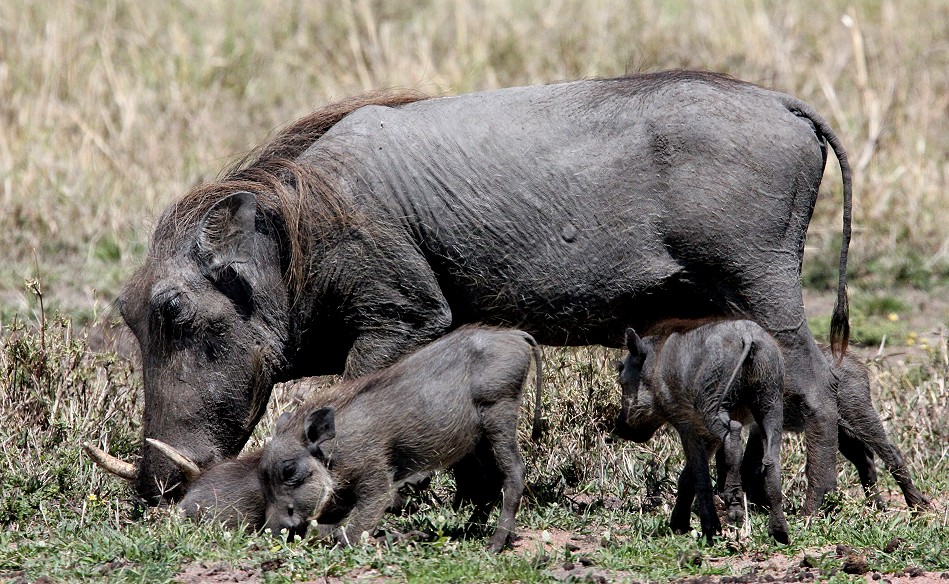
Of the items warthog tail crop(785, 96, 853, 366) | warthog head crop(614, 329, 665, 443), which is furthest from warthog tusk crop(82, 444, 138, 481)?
warthog tail crop(785, 96, 853, 366)

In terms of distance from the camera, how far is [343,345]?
17.3ft

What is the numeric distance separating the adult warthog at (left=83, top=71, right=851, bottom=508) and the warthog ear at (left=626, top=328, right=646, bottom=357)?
1.19 ft

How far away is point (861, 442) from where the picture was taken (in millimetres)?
5516

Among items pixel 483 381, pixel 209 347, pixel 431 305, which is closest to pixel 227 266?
pixel 209 347

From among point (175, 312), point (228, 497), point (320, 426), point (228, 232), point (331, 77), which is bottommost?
point (331, 77)

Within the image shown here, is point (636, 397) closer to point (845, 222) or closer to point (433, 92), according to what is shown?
point (845, 222)

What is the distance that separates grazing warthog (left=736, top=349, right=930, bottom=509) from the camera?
539 cm

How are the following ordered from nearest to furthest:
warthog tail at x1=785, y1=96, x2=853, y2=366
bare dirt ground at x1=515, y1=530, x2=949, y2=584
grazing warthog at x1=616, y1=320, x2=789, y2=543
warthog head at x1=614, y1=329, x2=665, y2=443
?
bare dirt ground at x1=515, y1=530, x2=949, y2=584, grazing warthog at x1=616, y1=320, x2=789, y2=543, warthog head at x1=614, y1=329, x2=665, y2=443, warthog tail at x1=785, y1=96, x2=853, y2=366

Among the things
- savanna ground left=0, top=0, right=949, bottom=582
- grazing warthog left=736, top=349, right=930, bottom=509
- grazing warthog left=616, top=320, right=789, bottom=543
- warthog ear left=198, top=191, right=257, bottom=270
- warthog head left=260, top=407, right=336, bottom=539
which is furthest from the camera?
grazing warthog left=736, top=349, right=930, bottom=509

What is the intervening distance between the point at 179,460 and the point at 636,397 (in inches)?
69.3

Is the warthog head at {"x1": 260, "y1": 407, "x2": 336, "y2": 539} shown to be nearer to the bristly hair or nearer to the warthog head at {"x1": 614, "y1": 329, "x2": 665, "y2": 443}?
the bristly hair

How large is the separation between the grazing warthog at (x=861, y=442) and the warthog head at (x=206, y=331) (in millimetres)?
2081

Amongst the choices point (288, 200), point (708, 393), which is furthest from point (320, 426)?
point (708, 393)

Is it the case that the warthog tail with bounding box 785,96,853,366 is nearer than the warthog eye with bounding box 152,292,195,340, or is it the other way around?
the warthog eye with bounding box 152,292,195,340
